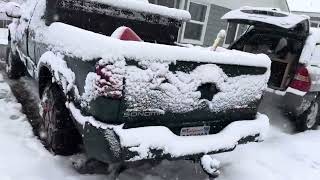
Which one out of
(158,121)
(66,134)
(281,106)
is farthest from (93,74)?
(281,106)

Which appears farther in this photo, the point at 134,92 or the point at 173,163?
the point at 173,163

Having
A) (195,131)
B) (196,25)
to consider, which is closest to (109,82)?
(195,131)

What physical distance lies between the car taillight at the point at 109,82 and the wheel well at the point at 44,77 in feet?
5.02

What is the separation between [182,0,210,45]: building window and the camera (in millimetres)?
15017

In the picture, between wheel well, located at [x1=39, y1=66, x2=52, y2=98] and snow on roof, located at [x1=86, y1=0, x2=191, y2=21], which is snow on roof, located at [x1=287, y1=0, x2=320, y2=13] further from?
wheel well, located at [x1=39, y1=66, x2=52, y2=98]

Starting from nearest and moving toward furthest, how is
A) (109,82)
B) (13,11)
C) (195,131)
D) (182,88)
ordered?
1. (109,82)
2. (182,88)
3. (195,131)
4. (13,11)

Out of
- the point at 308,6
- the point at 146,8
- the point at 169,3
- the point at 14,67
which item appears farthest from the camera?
the point at 308,6

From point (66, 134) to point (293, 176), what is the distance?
2.76 metres

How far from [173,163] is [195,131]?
0.94m

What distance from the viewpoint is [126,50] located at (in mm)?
3061

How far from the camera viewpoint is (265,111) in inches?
270

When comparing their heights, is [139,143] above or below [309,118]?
above

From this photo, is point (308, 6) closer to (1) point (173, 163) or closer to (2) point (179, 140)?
(1) point (173, 163)

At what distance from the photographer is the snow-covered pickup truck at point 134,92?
311cm
